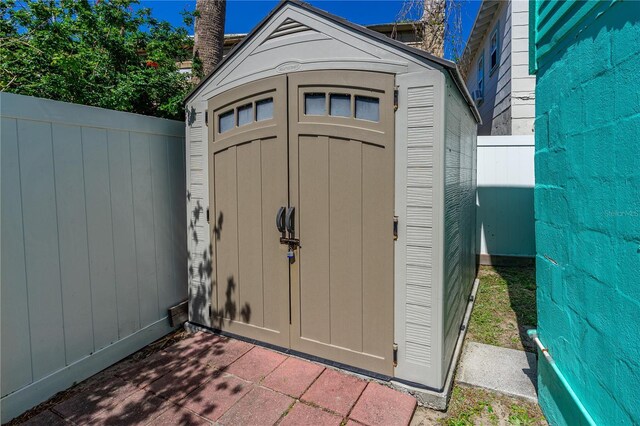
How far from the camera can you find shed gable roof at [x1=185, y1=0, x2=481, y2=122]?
2197mm

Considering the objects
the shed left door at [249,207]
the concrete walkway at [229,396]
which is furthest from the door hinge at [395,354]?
the shed left door at [249,207]

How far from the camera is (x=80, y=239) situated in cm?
262

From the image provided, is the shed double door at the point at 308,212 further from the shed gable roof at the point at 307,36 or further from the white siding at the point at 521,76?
the white siding at the point at 521,76

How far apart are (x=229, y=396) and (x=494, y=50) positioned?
27.8 ft

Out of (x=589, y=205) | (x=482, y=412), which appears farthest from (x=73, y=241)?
(x=589, y=205)

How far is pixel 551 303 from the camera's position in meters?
2.05

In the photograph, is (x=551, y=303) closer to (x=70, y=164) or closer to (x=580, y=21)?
(x=580, y=21)

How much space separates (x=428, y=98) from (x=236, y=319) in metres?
2.47

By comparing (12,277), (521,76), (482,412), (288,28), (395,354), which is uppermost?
(521,76)

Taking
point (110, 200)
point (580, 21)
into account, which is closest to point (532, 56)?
point (580, 21)

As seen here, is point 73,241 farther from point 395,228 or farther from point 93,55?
point 395,228

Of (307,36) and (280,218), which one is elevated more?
(307,36)

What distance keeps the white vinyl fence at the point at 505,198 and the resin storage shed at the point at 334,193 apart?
3026mm

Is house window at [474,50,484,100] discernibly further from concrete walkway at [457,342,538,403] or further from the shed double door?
the shed double door
